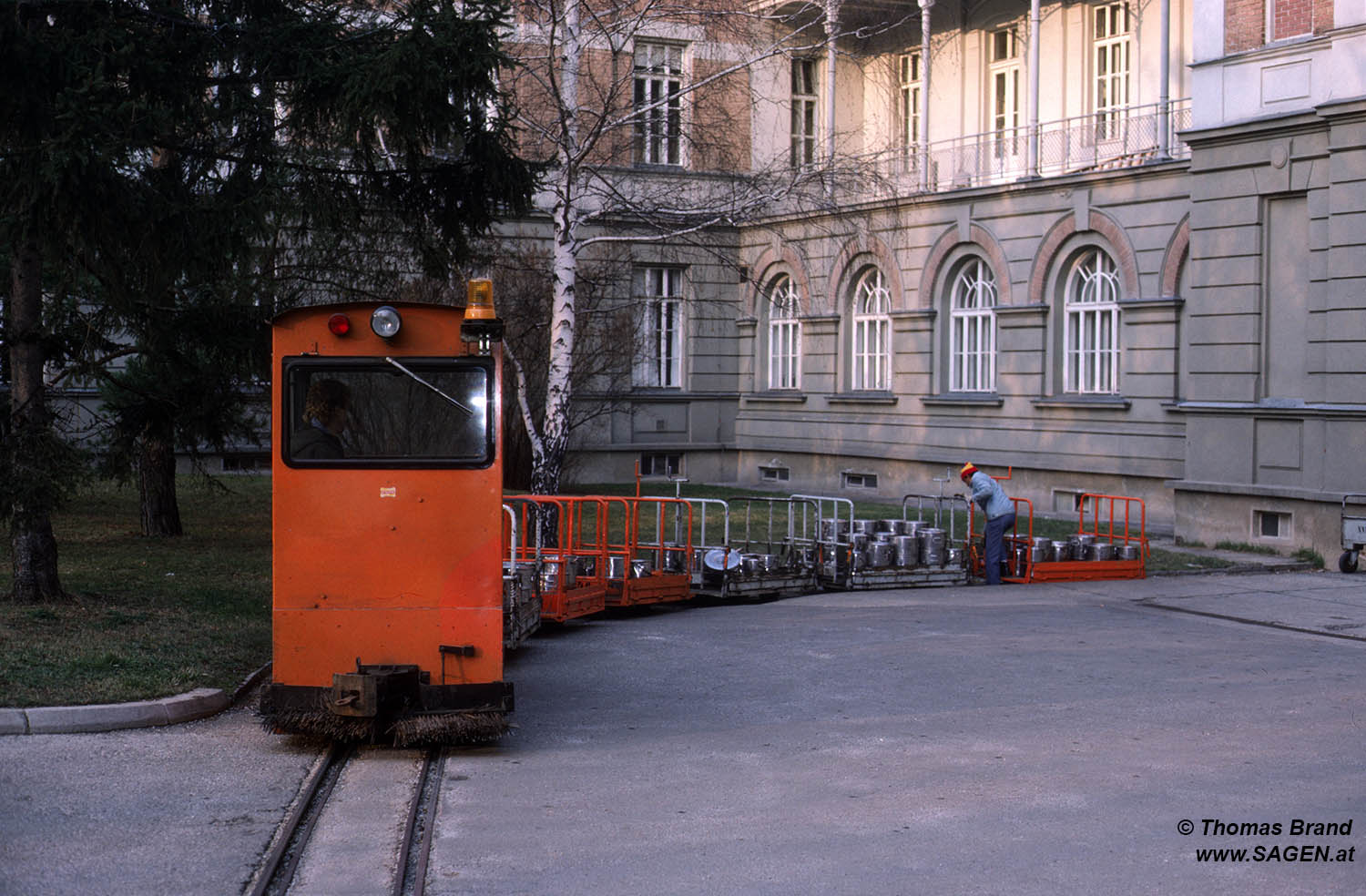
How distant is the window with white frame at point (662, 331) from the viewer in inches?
1283

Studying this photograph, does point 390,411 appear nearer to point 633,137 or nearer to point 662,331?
point 633,137

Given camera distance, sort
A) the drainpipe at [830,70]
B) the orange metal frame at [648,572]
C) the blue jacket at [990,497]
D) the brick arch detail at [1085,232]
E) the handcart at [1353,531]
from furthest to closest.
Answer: the brick arch detail at [1085,232] → the drainpipe at [830,70] → the handcart at [1353,531] → the blue jacket at [990,497] → the orange metal frame at [648,572]

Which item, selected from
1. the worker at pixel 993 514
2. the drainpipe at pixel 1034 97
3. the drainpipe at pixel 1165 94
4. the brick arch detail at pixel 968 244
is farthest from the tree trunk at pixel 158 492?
the drainpipe at pixel 1165 94

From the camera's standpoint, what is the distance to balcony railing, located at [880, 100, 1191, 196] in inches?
1006

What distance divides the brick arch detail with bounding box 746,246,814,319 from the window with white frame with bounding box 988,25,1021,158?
16.6 ft

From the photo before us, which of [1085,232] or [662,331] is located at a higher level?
[1085,232]

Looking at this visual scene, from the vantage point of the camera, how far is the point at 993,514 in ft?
60.0

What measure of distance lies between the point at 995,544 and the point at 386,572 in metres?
11.2

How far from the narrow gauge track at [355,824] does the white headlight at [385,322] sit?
2496 mm

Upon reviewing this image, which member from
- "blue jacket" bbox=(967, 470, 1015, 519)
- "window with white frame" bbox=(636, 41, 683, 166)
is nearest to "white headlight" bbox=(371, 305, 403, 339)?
"window with white frame" bbox=(636, 41, 683, 166)

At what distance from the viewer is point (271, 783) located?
26.3ft

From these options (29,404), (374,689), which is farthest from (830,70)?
(374,689)

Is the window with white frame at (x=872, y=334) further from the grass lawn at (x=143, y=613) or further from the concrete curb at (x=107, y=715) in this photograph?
the concrete curb at (x=107, y=715)

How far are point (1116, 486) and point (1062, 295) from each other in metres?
3.66
